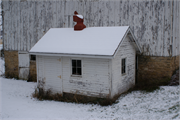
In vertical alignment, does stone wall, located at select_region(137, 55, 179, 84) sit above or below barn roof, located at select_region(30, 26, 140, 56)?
below

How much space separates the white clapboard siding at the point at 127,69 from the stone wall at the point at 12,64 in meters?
10.2

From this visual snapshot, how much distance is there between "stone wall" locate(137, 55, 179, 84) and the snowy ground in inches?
46.4

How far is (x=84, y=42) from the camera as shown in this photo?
9750mm

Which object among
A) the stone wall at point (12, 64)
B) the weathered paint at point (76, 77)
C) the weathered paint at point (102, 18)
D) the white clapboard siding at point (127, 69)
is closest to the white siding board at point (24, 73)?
the stone wall at point (12, 64)

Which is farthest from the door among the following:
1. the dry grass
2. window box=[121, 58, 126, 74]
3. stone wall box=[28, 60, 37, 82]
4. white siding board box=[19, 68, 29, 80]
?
white siding board box=[19, 68, 29, 80]

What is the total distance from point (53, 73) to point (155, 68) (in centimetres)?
638

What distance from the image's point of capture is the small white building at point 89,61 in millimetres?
8867

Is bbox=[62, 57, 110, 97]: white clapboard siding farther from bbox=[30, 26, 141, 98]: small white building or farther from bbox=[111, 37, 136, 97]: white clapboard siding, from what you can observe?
bbox=[111, 37, 136, 97]: white clapboard siding

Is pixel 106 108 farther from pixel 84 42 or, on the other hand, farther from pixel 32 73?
pixel 32 73

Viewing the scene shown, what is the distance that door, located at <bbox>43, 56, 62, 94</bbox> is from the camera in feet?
33.3

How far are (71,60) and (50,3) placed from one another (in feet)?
23.1

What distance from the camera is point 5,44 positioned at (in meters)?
16.6

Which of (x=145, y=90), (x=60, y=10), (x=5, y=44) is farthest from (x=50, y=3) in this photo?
(x=145, y=90)

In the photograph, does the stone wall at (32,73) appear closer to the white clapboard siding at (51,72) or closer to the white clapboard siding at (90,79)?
the white clapboard siding at (51,72)
